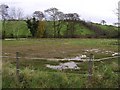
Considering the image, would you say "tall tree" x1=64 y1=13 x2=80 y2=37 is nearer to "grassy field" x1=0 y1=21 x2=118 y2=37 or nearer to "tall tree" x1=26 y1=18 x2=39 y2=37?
"grassy field" x1=0 y1=21 x2=118 y2=37

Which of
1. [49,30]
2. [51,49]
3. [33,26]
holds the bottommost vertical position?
[51,49]

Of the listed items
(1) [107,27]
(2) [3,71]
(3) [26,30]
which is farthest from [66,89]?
(1) [107,27]

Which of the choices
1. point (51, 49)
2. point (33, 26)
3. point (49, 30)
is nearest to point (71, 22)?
point (49, 30)

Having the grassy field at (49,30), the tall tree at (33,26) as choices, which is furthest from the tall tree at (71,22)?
the tall tree at (33,26)

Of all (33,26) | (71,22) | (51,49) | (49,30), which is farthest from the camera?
(71,22)

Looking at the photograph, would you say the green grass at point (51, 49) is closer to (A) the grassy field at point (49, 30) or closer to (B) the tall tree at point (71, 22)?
(A) the grassy field at point (49, 30)

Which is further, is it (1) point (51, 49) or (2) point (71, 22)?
(2) point (71, 22)

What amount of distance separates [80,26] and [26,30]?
23660 mm

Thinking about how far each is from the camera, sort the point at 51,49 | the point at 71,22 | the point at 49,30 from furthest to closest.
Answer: the point at 71,22, the point at 49,30, the point at 51,49

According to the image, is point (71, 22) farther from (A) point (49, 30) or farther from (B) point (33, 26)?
(B) point (33, 26)

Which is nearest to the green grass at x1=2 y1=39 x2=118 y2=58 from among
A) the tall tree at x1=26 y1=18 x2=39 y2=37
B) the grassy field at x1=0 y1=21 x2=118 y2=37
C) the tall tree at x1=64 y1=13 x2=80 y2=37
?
the tall tree at x1=26 y1=18 x2=39 y2=37

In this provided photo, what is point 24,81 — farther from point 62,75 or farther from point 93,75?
point 93,75

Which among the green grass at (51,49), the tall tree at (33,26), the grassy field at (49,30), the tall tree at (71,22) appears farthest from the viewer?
the tall tree at (71,22)

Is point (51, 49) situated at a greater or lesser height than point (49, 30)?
lesser
